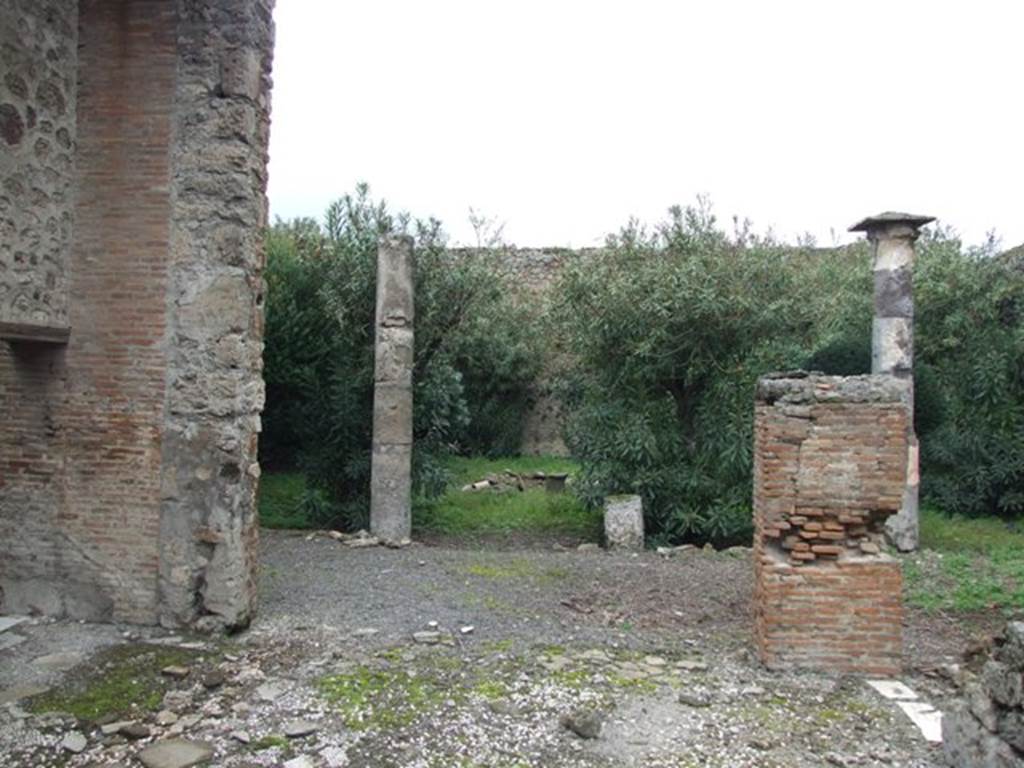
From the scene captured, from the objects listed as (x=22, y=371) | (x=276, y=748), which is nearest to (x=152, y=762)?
(x=276, y=748)

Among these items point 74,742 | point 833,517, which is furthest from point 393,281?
point 74,742

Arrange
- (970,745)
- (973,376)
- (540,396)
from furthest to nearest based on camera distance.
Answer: (540,396) → (973,376) → (970,745)

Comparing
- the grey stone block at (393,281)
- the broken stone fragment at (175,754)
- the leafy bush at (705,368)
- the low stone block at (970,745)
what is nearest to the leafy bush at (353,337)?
the grey stone block at (393,281)

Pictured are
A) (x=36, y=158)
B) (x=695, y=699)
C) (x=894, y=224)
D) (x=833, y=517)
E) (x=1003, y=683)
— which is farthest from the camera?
(x=894, y=224)

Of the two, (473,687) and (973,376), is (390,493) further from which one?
(973,376)

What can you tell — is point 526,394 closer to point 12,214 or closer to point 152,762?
point 12,214

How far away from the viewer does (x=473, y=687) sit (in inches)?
203

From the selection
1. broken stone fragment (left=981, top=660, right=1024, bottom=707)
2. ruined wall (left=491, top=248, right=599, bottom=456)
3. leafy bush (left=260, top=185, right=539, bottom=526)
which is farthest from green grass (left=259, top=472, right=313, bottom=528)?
broken stone fragment (left=981, top=660, right=1024, bottom=707)

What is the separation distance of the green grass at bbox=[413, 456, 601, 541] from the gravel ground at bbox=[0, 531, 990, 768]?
4.26m

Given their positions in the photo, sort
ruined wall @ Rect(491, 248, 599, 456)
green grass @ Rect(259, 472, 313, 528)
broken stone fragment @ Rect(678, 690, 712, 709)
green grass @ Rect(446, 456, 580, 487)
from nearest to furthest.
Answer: broken stone fragment @ Rect(678, 690, 712, 709) < green grass @ Rect(259, 472, 313, 528) < green grass @ Rect(446, 456, 580, 487) < ruined wall @ Rect(491, 248, 599, 456)

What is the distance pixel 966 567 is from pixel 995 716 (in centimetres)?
579

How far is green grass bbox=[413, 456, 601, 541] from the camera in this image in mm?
12000

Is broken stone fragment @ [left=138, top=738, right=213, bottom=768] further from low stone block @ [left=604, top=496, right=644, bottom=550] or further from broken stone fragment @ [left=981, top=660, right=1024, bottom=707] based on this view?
low stone block @ [left=604, top=496, right=644, bottom=550]

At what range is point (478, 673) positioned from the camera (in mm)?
5391
